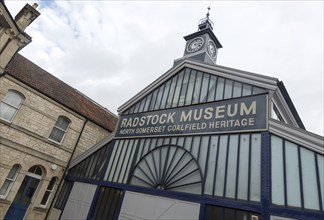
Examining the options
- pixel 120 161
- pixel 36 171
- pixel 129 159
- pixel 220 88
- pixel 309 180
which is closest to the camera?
pixel 309 180

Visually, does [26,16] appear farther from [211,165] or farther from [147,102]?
[211,165]

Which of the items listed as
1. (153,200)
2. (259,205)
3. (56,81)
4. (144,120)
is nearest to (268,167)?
(259,205)

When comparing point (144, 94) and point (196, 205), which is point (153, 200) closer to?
point (196, 205)

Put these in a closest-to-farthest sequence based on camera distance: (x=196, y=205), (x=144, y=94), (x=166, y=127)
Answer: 1. (x=196, y=205)
2. (x=166, y=127)
3. (x=144, y=94)

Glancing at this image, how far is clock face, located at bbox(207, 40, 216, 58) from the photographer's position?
1686cm

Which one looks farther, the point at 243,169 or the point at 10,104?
the point at 10,104

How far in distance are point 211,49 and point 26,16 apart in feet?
41.5

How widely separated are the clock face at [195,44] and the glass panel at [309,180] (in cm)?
1197

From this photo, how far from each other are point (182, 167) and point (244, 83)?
4428 millimetres

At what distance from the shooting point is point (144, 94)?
1331 centimetres

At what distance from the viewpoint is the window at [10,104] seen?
1244 cm

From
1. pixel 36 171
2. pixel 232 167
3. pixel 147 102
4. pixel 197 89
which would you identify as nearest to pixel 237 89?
pixel 197 89

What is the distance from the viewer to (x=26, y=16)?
42.2ft

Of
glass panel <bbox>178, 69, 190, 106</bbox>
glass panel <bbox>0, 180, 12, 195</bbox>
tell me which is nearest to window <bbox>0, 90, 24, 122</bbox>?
glass panel <bbox>0, 180, 12, 195</bbox>
